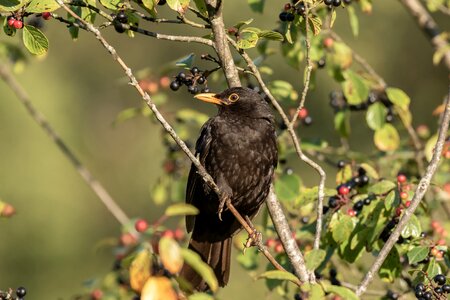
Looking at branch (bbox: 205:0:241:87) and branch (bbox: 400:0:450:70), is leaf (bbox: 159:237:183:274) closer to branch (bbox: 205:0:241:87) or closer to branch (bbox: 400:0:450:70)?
branch (bbox: 205:0:241:87)

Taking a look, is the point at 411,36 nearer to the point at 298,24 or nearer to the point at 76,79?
the point at 76,79

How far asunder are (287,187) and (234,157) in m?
0.36

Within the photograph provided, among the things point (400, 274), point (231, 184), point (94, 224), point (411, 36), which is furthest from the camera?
point (94, 224)

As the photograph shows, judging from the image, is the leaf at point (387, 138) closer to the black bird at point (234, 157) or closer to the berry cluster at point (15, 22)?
the black bird at point (234, 157)

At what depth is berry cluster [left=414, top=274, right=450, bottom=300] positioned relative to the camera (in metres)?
4.00

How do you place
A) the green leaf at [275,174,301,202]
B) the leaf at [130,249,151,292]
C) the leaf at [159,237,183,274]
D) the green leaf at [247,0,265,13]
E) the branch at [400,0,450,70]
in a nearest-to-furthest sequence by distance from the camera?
A: the leaf at [159,237,183,274] → the leaf at [130,249,151,292] → the green leaf at [275,174,301,202] → the green leaf at [247,0,265,13] → the branch at [400,0,450,70]

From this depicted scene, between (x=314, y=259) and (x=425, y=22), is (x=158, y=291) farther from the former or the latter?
(x=425, y=22)

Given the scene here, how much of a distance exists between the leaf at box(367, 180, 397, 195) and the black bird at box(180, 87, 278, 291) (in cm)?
76

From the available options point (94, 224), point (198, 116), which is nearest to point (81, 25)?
point (198, 116)

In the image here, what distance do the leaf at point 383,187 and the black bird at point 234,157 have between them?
0.76 m

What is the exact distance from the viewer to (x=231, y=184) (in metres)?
5.48

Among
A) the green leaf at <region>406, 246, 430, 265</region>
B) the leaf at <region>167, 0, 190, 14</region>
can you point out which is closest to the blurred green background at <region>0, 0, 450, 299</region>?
the green leaf at <region>406, 246, 430, 265</region>

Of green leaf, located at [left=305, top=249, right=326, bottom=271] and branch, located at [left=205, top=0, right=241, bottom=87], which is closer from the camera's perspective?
green leaf, located at [left=305, top=249, right=326, bottom=271]

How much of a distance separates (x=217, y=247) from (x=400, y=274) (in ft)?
5.02
